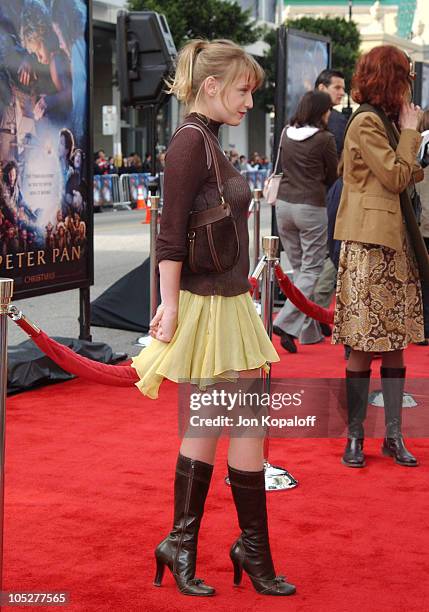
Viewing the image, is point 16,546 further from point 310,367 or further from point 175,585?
point 310,367

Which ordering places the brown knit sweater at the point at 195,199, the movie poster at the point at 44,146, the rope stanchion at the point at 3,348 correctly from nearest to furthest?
the rope stanchion at the point at 3,348 → the brown knit sweater at the point at 195,199 → the movie poster at the point at 44,146

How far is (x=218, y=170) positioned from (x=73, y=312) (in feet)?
24.6

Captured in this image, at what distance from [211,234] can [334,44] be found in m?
51.0

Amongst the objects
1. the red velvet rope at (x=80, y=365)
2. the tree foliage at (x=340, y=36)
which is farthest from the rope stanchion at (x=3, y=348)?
the tree foliage at (x=340, y=36)

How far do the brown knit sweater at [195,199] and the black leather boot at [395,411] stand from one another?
184cm

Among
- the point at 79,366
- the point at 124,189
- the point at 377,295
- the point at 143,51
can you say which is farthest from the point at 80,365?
the point at 124,189

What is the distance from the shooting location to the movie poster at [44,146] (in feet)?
22.4

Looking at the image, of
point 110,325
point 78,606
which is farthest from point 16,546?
point 110,325

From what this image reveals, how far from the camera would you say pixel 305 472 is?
16.9 feet

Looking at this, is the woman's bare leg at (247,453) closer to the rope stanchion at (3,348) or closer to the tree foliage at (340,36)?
the rope stanchion at (3,348)

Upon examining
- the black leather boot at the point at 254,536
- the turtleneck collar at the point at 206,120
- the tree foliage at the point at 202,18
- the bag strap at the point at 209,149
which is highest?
the tree foliage at the point at 202,18

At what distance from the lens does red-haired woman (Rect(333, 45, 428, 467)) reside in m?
4.96

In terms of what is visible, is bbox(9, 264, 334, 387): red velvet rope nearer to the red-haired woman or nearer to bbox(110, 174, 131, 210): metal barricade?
the red-haired woman

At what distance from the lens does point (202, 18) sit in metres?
39.6
